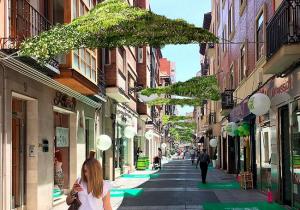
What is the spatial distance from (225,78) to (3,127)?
2698 cm

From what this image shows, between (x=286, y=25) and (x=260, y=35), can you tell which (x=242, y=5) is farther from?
(x=286, y=25)

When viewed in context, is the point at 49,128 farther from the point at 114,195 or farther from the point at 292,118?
the point at 292,118

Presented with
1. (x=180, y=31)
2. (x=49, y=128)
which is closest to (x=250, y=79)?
(x=49, y=128)

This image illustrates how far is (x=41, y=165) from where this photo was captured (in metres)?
15.7

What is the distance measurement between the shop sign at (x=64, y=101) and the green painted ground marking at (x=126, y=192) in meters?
3.48

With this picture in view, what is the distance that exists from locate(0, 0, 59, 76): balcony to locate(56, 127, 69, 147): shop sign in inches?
160

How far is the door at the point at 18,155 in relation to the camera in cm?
1423

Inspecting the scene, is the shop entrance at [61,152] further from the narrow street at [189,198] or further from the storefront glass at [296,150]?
the storefront glass at [296,150]

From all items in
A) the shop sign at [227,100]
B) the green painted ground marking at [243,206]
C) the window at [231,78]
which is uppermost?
the window at [231,78]

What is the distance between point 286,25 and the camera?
13.5 metres

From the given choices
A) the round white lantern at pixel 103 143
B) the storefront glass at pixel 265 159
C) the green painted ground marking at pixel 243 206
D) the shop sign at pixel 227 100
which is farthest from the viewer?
the shop sign at pixel 227 100

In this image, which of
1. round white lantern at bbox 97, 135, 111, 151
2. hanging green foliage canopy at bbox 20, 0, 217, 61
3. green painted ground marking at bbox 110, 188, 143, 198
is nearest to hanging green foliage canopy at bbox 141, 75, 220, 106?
round white lantern at bbox 97, 135, 111, 151

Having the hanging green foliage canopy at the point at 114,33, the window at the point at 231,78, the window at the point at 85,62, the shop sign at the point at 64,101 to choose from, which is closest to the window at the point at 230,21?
the window at the point at 231,78

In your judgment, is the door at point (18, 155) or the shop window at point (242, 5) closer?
the door at point (18, 155)
